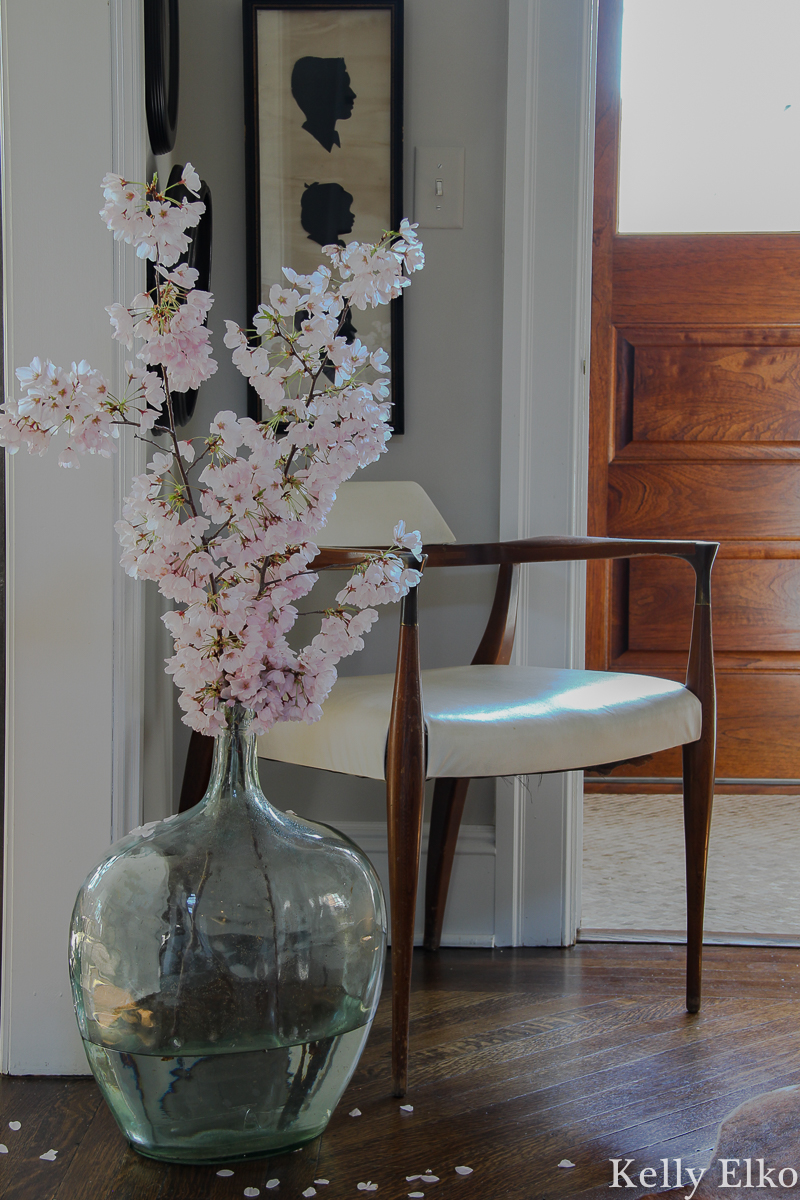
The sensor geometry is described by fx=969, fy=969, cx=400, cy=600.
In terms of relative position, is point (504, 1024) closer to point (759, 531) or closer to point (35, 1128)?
point (35, 1128)

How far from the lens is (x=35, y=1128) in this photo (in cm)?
102

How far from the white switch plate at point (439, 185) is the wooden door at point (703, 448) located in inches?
33.1

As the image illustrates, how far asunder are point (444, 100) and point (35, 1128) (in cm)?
154

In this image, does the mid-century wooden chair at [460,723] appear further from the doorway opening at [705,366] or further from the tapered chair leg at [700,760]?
the doorway opening at [705,366]

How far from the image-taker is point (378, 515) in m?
1.49

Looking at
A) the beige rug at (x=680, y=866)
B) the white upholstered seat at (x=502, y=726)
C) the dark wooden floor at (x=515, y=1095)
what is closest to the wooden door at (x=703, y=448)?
the beige rug at (x=680, y=866)

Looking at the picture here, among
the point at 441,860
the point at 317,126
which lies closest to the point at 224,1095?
the point at 441,860

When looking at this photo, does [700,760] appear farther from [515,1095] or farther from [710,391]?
[710,391]

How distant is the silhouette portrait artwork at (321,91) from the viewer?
5.09 ft

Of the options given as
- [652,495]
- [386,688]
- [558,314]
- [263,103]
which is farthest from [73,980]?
[652,495]

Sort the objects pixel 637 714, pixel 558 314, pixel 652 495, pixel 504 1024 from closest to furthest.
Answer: pixel 637 714, pixel 504 1024, pixel 558 314, pixel 652 495

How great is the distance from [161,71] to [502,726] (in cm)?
99

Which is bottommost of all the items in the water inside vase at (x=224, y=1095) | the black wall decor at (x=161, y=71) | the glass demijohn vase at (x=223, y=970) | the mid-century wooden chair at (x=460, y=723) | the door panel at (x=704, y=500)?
the water inside vase at (x=224, y=1095)

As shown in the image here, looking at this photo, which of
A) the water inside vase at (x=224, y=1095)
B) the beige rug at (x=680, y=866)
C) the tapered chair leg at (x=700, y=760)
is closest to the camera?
the water inside vase at (x=224, y=1095)
